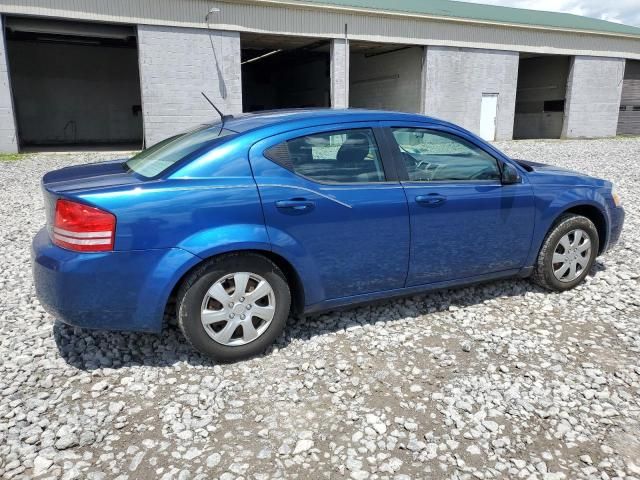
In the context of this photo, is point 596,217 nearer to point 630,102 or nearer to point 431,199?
point 431,199

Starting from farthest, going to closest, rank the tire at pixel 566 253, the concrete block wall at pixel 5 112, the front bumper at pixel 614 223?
the concrete block wall at pixel 5 112 < the front bumper at pixel 614 223 < the tire at pixel 566 253

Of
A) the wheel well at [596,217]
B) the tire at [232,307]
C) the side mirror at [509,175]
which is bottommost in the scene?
the tire at [232,307]

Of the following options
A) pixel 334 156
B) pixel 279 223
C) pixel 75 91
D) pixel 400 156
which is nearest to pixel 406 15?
pixel 75 91

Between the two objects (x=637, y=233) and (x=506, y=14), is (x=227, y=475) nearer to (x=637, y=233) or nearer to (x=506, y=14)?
(x=637, y=233)

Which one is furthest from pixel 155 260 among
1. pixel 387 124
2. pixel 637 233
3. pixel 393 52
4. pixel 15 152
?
pixel 393 52

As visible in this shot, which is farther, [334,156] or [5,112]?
[5,112]

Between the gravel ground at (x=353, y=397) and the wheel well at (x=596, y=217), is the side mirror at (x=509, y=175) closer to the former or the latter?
the wheel well at (x=596, y=217)

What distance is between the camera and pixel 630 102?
90.3 ft

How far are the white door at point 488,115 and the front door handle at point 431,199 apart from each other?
2115cm

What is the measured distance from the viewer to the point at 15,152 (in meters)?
16.3

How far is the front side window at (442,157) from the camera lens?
12.7 feet

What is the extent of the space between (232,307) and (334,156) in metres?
1.29

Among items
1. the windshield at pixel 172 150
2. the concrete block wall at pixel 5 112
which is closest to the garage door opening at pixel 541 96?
the concrete block wall at pixel 5 112

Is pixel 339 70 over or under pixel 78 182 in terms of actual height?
over
